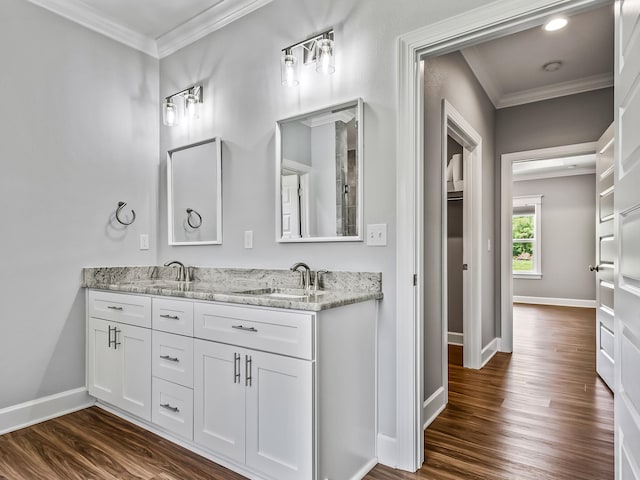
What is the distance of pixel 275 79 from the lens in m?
2.42

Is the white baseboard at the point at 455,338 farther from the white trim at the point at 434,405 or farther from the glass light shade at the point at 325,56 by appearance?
the glass light shade at the point at 325,56

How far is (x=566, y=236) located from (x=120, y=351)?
7.60m

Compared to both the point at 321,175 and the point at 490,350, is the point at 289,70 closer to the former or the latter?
the point at 321,175

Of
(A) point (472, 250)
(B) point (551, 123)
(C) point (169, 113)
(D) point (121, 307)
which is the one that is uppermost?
(B) point (551, 123)

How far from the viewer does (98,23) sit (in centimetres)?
272

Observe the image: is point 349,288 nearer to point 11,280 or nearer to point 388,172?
point 388,172

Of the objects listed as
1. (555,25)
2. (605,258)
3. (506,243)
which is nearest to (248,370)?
(605,258)

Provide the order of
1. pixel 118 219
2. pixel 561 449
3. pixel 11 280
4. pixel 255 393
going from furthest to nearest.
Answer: pixel 118 219 → pixel 11 280 → pixel 561 449 → pixel 255 393

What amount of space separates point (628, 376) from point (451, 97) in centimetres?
225

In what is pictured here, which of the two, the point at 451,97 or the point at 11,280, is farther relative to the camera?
the point at 451,97

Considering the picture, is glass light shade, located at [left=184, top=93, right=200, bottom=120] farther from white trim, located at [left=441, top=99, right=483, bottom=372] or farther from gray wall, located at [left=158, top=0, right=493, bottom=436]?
white trim, located at [left=441, top=99, right=483, bottom=372]

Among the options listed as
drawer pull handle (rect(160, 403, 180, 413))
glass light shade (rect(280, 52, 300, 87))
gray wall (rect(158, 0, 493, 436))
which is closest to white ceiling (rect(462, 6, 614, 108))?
gray wall (rect(158, 0, 493, 436))

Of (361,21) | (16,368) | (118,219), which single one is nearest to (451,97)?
(361,21)

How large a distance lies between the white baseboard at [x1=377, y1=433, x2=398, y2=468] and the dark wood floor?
38mm
